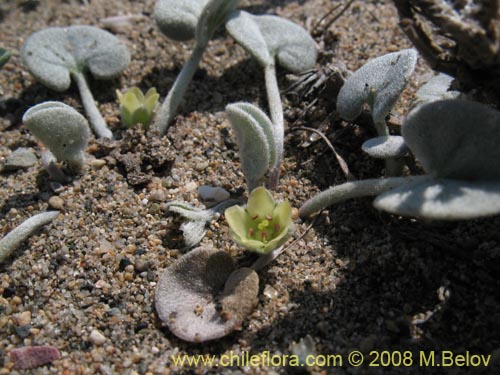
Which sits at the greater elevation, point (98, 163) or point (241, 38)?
point (241, 38)

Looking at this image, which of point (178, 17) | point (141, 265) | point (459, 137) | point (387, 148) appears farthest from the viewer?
point (178, 17)

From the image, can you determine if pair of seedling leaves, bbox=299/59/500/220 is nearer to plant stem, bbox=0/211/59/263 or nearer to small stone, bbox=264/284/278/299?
small stone, bbox=264/284/278/299

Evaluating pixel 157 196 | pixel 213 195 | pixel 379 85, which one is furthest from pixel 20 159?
pixel 379 85

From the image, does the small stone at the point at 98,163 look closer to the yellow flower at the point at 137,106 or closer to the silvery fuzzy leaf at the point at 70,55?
the yellow flower at the point at 137,106

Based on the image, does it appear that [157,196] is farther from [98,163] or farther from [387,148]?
[387,148]

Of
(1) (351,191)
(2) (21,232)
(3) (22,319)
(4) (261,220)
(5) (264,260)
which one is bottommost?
(3) (22,319)

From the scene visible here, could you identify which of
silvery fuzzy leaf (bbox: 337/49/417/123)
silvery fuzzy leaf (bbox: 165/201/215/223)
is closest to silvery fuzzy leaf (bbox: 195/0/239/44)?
silvery fuzzy leaf (bbox: 337/49/417/123)

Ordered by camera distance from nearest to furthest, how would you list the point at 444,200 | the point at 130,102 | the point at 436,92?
1. the point at 444,200
2. the point at 436,92
3. the point at 130,102
